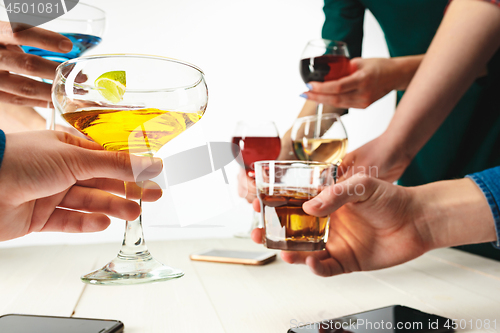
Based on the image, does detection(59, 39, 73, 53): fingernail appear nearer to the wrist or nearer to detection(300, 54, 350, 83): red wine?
detection(300, 54, 350, 83): red wine

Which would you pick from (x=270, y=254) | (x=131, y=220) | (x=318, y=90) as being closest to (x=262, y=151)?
(x=318, y=90)

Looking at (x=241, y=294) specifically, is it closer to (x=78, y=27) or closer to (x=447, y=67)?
(x=78, y=27)

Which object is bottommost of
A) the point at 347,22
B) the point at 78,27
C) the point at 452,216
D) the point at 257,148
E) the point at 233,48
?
the point at 452,216

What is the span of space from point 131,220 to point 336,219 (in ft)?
1.57

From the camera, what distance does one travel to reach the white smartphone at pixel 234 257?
905 mm

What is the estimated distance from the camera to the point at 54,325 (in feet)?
1.73

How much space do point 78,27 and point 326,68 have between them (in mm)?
695

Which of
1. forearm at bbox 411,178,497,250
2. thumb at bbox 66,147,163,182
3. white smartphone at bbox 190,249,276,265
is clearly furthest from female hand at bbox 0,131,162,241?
forearm at bbox 411,178,497,250

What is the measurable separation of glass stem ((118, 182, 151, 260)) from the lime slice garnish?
0.56ft

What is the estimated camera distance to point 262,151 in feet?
3.93

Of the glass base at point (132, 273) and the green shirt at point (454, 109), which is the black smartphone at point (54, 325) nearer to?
the glass base at point (132, 273)

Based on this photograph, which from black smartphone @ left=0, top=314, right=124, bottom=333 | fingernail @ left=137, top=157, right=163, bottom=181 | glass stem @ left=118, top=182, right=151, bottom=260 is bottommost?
black smartphone @ left=0, top=314, right=124, bottom=333

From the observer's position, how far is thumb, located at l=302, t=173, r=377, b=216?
25.5 inches

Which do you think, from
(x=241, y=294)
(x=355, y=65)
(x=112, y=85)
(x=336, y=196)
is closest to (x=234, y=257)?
(x=241, y=294)
